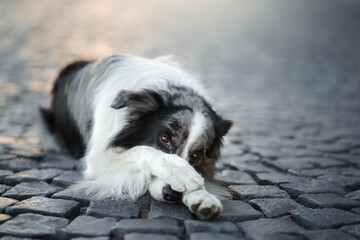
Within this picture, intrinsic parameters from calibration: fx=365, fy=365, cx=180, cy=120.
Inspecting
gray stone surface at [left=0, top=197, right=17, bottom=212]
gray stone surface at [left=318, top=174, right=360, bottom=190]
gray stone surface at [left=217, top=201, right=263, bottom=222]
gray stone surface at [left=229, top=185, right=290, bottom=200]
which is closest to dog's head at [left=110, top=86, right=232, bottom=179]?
gray stone surface at [left=229, top=185, right=290, bottom=200]

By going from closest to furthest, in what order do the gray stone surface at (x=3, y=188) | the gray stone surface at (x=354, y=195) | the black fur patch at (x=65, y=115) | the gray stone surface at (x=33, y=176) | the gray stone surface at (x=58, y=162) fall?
the gray stone surface at (x=3, y=188), the gray stone surface at (x=354, y=195), the gray stone surface at (x=33, y=176), the gray stone surface at (x=58, y=162), the black fur patch at (x=65, y=115)

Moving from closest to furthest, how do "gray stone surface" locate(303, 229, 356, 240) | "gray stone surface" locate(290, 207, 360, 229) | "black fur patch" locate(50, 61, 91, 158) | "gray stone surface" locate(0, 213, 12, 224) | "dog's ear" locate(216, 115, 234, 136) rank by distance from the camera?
"gray stone surface" locate(303, 229, 356, 240) < "gray stone surface" locate(0, 213, 12, 224) < "gray stone surface" locate(290, 207, 360, 229) < "dog's ear" locate(216, 115, 234, 136) < "black fur patch" locate(50, 61, 91, 158)

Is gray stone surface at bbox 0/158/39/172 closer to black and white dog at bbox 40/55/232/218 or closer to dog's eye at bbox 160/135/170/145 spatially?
black and white dog at bbox 40/55/232/218

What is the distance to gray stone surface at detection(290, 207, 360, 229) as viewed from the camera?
8.35ft

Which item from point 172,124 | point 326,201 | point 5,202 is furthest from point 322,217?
point 5,202

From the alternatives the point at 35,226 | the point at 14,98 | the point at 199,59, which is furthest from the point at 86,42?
the point at 35,226

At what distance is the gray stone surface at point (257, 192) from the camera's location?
3.18 m

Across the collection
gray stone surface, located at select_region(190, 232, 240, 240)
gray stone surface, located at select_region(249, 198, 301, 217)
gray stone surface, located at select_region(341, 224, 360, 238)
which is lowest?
gray stone surface, located at select_region(190, 232, 240, 240)

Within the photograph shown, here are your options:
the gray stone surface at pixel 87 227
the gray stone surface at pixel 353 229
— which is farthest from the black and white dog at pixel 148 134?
the gray stone surface at pixel 353 229

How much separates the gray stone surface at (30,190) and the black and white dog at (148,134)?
0.30 metres

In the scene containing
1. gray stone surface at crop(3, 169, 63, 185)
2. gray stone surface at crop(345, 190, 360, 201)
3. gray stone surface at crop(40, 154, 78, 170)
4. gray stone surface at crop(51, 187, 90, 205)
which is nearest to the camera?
gray stone surface at crop(51, 187, 90, 205)

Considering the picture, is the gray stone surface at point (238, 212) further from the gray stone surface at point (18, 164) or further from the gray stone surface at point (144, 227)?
the gray stone surface at point (18, 164)

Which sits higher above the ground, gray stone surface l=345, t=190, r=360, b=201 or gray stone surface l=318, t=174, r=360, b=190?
gray stone surface l=318, t=174, r=360, b=190

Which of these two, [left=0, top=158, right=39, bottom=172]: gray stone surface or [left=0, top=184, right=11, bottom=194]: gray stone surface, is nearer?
[left=0, top=184, right=11, bottom=194]: gray stone surface
